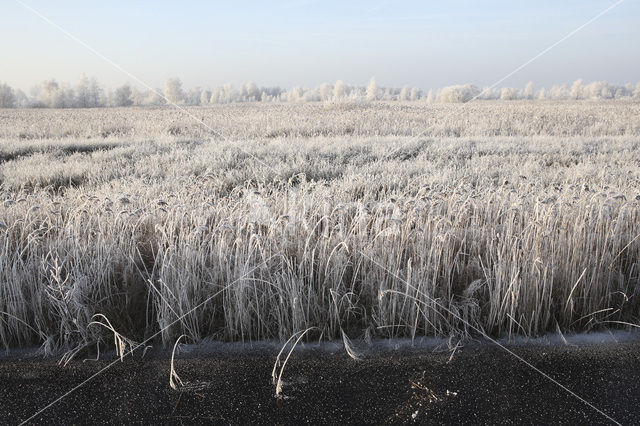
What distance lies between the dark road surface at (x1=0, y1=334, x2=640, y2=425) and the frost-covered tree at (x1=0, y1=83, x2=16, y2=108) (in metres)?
14.2

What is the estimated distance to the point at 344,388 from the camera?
2.19 m

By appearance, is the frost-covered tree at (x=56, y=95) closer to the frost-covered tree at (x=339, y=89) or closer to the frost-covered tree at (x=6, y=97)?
the frost-covered tree at (x=6, y=97)

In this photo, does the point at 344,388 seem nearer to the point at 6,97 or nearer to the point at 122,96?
the point at 6,97

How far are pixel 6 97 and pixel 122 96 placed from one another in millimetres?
9997

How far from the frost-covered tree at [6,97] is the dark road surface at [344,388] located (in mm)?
14223

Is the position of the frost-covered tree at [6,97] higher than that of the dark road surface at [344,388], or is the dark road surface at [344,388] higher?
the frost-covered tree at [6,97]

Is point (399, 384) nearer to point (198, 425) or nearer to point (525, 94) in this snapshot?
point (198, 425)

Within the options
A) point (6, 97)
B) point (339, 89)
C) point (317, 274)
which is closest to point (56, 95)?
point (6, 97)

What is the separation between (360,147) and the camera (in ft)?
32.3

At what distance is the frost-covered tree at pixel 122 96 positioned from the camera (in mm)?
23747

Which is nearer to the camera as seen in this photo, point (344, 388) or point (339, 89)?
point (344, 388)

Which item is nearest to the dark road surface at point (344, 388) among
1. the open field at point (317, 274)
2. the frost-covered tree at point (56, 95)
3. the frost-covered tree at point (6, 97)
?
the open field at point (317, 274)

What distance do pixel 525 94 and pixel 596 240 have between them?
111 feet

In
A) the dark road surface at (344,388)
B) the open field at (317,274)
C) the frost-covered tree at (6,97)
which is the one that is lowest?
the dark road surface at (344,388)
